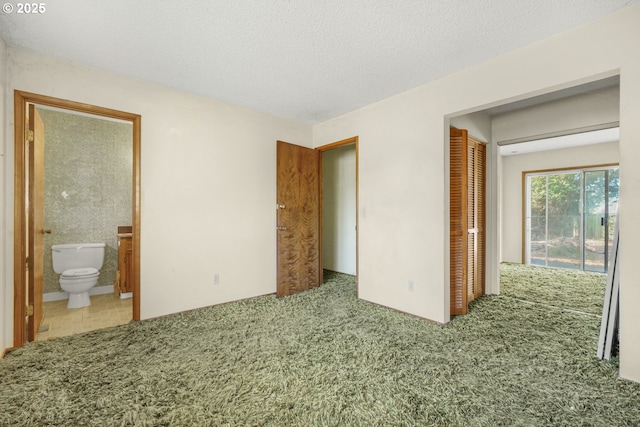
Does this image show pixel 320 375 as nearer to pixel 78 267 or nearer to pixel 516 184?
pixel 78 267

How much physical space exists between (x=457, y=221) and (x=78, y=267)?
455 centimetres

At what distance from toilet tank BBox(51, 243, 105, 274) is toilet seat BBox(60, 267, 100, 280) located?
15cm

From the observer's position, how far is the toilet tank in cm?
340

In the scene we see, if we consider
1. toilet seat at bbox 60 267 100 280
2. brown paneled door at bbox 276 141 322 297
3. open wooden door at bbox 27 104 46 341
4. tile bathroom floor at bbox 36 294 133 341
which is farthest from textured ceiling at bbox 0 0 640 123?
tile bathroom floor at bbox 36 294 133 341

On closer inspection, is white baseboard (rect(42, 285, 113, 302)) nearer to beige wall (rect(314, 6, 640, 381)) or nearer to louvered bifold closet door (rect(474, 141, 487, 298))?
beige wall (rect(314, 6, 640, 381))

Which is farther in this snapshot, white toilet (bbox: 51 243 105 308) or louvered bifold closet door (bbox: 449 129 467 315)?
white toilet (bbox: 51 243 105 308)

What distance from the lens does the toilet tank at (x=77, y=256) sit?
134 inches

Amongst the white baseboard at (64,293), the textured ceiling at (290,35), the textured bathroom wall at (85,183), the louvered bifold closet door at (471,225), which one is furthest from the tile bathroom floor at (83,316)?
the louvered bifold closet door at (471,225)

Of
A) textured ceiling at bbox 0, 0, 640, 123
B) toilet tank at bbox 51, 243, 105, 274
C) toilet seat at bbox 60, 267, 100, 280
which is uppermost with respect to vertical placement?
textured ceiling at bbox 0, 0, 640, 123

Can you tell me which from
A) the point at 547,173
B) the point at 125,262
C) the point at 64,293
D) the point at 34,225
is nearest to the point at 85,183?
the point at 125,262

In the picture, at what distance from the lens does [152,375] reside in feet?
6.03

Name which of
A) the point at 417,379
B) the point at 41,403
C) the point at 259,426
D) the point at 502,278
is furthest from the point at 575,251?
the point at 41,403

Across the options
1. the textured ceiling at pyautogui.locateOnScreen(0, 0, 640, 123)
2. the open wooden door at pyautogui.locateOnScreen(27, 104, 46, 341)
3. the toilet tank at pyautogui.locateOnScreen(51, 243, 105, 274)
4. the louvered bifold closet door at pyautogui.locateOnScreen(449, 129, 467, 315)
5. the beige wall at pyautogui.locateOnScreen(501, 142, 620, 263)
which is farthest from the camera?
the beige wall at pyautogui.locateOnScreen(501, 142, 620, 263)

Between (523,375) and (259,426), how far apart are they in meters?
1.71
